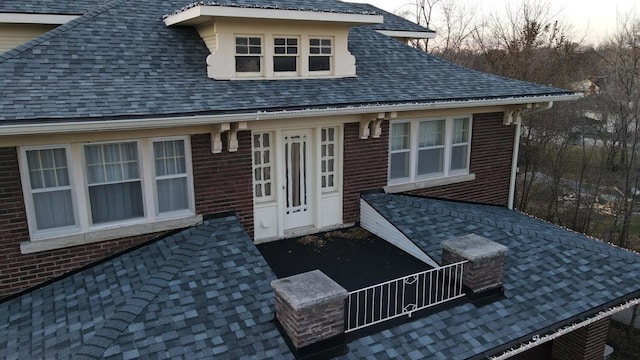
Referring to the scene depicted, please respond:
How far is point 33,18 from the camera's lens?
9430 millimetres

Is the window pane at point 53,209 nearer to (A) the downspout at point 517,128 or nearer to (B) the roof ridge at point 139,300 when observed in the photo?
(B) the roof ridge at point 139,300

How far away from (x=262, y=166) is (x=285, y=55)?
2155mm

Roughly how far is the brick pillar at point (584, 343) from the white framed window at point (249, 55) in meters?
7.47

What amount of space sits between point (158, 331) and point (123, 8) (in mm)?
6726

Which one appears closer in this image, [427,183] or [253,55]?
[253,55]

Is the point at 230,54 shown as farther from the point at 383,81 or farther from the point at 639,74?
the point at 639,74

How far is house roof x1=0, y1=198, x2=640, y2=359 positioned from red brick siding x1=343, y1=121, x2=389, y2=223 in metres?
1.48

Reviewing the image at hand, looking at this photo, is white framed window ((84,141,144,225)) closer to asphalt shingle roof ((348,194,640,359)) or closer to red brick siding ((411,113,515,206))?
asphalt shingle roof ((348,194,640,359))

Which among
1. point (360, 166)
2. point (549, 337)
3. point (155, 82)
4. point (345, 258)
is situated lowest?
point (549, 337)

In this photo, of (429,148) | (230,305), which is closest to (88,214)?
(230,305)

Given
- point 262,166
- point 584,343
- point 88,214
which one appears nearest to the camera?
point 88,214

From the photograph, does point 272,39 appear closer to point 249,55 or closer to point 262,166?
point 249,55

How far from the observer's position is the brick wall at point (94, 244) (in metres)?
6.58

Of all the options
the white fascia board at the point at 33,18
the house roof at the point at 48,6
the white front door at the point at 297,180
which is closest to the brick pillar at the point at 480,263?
the white front door at the point at 297,180
